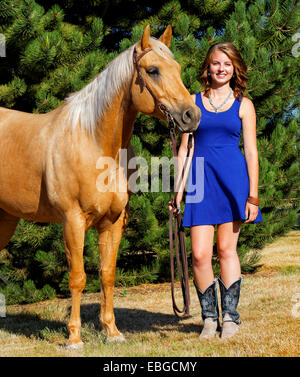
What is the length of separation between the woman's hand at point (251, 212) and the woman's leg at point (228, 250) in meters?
0.10

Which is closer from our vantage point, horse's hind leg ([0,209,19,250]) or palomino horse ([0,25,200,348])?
palomino horse ([0,25,200,348])

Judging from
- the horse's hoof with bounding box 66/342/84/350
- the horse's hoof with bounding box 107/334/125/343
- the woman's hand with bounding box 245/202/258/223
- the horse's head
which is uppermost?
the horse's head

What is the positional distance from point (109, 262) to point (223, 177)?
111 centimetres

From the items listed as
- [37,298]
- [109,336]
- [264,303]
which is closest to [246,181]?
[109,336]

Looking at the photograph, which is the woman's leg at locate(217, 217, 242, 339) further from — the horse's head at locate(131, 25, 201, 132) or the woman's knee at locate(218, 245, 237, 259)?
the horse's head at locate(131, 25, 201, 132)

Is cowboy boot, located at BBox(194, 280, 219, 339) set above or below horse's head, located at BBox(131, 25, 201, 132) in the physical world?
below

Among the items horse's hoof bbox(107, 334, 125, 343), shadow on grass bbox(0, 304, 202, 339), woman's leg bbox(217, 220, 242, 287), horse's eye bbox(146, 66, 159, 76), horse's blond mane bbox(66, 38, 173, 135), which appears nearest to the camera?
horse's eye bbox(146, 66, 159, 76)

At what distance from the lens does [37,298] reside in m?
5.42

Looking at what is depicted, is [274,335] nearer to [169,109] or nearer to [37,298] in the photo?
[169,109]

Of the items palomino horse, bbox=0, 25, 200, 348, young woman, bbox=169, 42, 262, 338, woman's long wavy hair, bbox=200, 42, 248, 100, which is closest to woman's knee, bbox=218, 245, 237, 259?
young woman, bbox=169, 42, 262, 338

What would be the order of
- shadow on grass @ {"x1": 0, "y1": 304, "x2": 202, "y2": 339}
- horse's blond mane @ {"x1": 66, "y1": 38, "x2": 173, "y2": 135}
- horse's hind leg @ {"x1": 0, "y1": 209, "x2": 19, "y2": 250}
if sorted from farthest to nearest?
horse's hind leg @ {"x1": 0, "y1": 209, "x2": 19, "y2": 250} < shadow on grass @ {"x1": 0, "y1": 304, "x2": 202, "y2": 339} < horse's blond mane @ {"x1": 66, "y1": 38, "x2": 173, "y2": 135}

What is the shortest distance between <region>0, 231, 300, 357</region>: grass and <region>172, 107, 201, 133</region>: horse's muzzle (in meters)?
1.44

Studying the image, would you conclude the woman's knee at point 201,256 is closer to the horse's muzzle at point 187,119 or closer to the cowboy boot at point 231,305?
the cowboy boot at point 231,305

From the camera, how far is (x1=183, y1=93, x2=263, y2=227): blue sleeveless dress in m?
3.06
